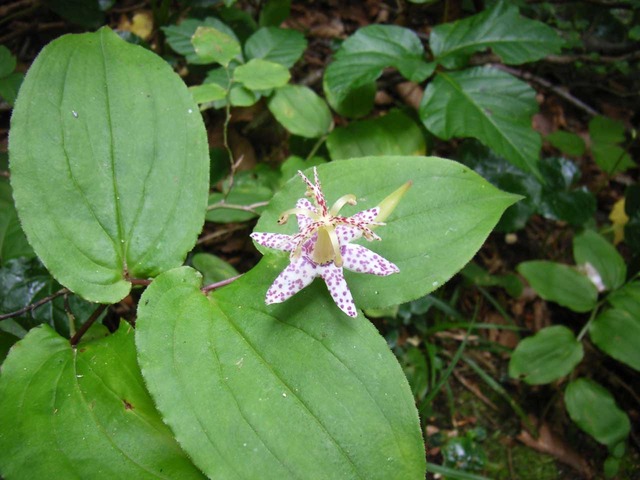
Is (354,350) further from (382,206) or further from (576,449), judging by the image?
(576,449)

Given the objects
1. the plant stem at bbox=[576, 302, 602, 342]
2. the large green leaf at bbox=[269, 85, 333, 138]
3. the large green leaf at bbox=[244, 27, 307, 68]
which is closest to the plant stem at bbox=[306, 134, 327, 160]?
the large green leaf at bbox=[269, 85, 333, 138]

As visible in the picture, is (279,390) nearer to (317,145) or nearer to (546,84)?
(317,145)

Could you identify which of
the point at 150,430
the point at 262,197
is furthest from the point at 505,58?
the point at 150,430

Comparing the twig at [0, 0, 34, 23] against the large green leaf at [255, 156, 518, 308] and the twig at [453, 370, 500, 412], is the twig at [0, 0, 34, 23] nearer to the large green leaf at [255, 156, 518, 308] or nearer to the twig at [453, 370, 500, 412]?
the large green leaf at [255, 156, 518, 308]

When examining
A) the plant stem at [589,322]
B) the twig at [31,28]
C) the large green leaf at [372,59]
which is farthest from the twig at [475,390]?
the twig at [31,28]

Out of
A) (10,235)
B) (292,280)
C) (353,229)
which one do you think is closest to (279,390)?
(292,280)

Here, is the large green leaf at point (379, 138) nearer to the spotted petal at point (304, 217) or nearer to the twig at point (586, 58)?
the spotted petal at point (304, 217)

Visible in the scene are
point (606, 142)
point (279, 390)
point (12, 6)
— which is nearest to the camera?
point (279, 390)
